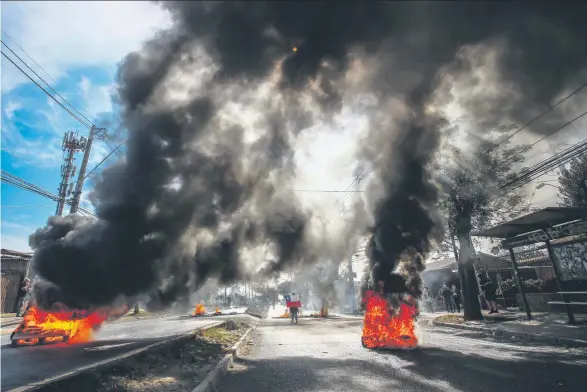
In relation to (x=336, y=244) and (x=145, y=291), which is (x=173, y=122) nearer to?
(x=145, y=291)

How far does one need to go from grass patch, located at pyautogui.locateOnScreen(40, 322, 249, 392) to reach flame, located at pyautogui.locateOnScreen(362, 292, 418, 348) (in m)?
4.70

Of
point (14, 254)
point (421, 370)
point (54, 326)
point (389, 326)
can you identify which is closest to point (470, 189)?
point (389, 326)

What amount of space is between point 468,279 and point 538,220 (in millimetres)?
5280

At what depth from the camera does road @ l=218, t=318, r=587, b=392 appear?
5305 mm

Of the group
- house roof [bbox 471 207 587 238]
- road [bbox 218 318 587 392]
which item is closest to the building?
road [bbox 218 318 587 392]

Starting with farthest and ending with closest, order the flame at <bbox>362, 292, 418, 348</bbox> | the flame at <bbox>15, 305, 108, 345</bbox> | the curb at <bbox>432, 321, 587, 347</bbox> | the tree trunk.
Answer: the tree trunk < the flame at <bbox>15, 305, 108, 345</bbox> < the flame at <bbox>362, 292, 418, 348</bbox> < the curb at <bbox>432, 321, 587, 347</bbox>

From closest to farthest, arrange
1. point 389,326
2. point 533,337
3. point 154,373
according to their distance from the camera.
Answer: point 154,373 < point 533,337 < point 389,326

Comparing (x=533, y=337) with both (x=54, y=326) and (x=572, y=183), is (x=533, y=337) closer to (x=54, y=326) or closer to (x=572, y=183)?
(x=54, y=326)

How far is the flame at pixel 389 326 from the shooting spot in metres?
9.62

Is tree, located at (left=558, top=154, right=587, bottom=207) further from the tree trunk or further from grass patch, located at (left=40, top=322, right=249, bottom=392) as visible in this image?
grass patch, located at (left=40, top=322, right=249, bottom=392)

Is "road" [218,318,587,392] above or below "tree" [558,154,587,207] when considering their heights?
below

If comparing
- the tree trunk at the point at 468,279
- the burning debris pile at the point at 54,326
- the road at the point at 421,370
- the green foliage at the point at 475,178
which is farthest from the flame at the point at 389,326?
the burning debris pile at the point at 54,326

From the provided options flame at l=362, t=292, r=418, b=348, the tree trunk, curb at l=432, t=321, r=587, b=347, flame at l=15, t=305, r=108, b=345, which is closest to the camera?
curb at l=432, t=321, r=587, b=347

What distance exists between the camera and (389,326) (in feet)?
32.7
